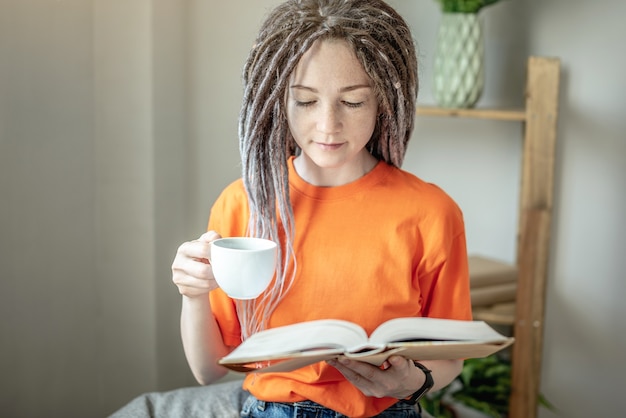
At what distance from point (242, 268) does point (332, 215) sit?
0.29 m

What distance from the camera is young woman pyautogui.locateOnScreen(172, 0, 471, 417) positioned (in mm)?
1245

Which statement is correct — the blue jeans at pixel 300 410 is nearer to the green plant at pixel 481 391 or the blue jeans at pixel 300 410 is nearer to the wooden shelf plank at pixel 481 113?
the green plant at pixel 481 391

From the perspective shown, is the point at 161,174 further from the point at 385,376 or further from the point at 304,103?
the point at 385,376

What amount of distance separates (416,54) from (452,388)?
148cm

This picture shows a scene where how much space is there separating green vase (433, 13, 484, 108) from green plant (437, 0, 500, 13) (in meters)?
0.01

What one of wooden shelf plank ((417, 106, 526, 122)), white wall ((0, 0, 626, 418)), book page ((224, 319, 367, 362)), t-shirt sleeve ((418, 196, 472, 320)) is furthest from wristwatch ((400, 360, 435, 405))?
wooden shelf plank ((417, 106, 526, 122))

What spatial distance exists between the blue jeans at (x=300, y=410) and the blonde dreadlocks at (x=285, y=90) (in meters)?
0.15

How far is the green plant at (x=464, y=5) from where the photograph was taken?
7.13 feet

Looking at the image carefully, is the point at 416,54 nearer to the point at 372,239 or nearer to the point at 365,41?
the point at 365,41

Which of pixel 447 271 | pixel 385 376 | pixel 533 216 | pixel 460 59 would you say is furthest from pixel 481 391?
pixel 385 376

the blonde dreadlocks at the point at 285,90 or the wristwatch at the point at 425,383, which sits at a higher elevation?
the blonde dreadlocks at the point at 285,90

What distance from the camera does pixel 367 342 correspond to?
1.06 meters

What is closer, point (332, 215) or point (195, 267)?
point (195, 267)

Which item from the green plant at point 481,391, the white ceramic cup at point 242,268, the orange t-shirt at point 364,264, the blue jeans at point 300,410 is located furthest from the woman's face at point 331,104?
the green plant at point 481,391
